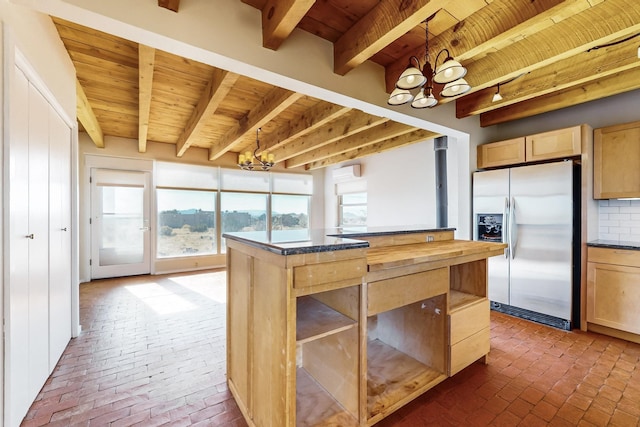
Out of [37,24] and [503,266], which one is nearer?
[37,24]

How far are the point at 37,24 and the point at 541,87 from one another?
13.2ft

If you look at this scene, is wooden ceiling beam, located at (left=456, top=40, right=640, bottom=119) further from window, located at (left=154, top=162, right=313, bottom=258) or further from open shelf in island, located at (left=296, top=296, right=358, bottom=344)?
window, located at (left=154, top=162, right=313, bottom=258)

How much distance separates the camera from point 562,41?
2.01m

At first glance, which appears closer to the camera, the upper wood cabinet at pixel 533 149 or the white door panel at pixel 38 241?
the white door panel at pixel 38 241

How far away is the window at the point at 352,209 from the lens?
633 centimetres

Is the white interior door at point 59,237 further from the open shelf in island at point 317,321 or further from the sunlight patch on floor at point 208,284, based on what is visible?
the open shelf in island at point 317,321

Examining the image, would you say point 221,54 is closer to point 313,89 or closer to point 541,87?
point 313,89

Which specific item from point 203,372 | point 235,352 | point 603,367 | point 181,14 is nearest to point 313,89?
point 181,14

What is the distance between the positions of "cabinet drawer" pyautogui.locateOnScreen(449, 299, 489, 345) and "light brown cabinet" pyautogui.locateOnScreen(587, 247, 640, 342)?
1612mm

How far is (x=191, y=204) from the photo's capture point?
577cm

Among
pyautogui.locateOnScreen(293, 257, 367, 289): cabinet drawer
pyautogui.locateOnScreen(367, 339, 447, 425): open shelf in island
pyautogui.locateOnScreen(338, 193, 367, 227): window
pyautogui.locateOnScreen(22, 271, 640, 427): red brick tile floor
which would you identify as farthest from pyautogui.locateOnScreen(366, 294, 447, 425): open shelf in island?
pyautogui.locateOnScreen(338, 193, 367, 227): window

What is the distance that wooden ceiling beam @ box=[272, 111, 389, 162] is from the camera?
11.4 feet

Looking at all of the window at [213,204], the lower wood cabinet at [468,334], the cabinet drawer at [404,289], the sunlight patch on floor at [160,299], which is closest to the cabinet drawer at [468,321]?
the lower wood cabinet at [468,334]

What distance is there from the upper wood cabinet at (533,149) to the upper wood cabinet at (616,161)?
273mm
